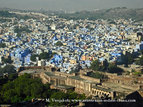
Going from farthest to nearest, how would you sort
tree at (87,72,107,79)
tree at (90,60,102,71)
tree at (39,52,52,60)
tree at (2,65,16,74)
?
tree at (39,52,52,60)
tree at (2,65,16,74)
tree at (90,60,102,71)
tree at (87,72,107,79)

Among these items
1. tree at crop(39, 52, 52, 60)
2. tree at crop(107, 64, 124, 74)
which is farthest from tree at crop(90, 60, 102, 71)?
tree at crop(39, 52, 52, 60)

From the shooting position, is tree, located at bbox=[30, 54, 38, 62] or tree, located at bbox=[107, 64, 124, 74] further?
tree, located at bbox=[30, 54, 38, 62]

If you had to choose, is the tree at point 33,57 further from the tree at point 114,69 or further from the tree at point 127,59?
the tree at point 127,59

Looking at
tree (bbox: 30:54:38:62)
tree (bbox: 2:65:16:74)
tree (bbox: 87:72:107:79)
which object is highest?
tree (bbox: 87:72:107:79)

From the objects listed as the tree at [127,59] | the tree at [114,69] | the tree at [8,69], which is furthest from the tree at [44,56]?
the tree at [114,69]

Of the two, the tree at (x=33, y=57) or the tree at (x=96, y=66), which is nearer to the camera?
the tree at (x=96, y=66)

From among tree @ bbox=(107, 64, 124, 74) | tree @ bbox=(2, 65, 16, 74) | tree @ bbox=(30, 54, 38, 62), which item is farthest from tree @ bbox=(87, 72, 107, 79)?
tree @ bbox=(30, 54, 38, 62)

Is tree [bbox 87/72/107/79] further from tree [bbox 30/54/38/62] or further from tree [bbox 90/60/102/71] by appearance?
tree [bbox 30/54/38/62]

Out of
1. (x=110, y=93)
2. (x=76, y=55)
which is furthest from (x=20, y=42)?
(x=110, y=93)

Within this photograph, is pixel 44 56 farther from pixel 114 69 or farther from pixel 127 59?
pixel 127 59

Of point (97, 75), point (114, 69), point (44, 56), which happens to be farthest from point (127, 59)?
point (97, 75)

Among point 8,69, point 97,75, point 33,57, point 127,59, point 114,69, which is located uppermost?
point 97,75

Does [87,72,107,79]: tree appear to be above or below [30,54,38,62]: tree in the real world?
above

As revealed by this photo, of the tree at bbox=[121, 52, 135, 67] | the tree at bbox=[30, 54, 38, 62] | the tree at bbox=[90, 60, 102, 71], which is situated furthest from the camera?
the tree at bbox=[30, 54, 38, 62]
